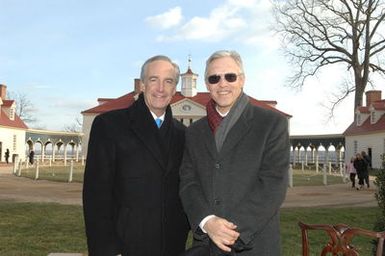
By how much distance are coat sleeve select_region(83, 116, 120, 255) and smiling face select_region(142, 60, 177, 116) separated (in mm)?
404

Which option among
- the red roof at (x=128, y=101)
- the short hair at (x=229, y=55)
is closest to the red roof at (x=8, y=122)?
the red roof at (x=128, y=101)

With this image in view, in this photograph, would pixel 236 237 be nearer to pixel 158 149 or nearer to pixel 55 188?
pixel 158 149

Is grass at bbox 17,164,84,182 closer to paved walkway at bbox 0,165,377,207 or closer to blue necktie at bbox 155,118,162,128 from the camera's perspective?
paved walkway at bbox 0,165,377,207

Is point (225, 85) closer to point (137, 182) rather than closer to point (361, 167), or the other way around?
point (137, 182)

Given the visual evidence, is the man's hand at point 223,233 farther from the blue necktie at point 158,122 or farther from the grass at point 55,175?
the grass at point 55,175

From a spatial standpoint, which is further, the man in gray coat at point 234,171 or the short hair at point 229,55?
the short hair at point 229,55

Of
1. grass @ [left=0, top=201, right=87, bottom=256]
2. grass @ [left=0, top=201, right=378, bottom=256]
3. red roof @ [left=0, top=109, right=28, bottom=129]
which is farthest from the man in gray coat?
red roof @ [left=0, top=109, right=28, bottom=129]

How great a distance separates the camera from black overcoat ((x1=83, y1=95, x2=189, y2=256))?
3.06 metres

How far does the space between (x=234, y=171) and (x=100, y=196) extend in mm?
940

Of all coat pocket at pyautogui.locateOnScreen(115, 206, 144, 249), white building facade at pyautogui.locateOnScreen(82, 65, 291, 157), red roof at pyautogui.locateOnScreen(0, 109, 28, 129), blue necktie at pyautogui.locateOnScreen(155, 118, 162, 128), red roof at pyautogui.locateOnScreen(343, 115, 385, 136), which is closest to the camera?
coat pocket at pyautogui.locateOnScreen(115, 206, 144, 249)

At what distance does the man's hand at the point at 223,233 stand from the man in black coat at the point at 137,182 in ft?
1.90

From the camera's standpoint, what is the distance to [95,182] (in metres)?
3.09

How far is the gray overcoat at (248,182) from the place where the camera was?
276 cm

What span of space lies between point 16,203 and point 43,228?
4754 millimetres
